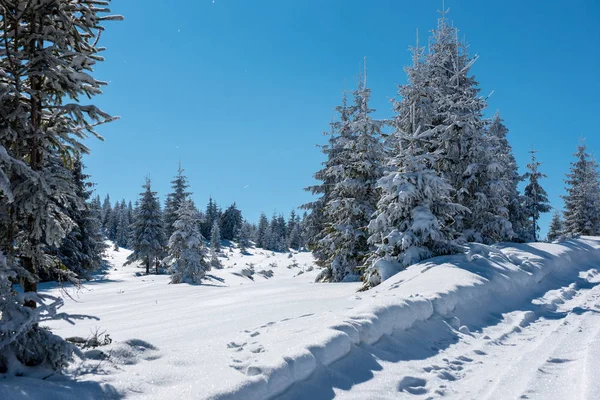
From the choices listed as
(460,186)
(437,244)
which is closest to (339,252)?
(437,244)

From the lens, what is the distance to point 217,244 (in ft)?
226

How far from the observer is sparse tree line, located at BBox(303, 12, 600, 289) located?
40.9 feet

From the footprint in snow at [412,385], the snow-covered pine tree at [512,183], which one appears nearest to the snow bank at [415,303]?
the footprint in snow at [412,385]

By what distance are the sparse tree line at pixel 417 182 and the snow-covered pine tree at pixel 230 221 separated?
219 ft

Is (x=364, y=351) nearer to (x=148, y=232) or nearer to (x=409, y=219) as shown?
(x=409, y=219)

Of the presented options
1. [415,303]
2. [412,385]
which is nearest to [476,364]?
[412,385]

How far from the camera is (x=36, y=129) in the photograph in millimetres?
4535

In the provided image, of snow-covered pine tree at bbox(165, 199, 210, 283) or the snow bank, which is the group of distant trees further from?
the snow bank

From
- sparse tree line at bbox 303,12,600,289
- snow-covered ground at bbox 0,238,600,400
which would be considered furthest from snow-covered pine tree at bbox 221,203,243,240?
snow-covered ground at bbox 0,238,600,400

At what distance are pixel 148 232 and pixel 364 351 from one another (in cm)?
3763

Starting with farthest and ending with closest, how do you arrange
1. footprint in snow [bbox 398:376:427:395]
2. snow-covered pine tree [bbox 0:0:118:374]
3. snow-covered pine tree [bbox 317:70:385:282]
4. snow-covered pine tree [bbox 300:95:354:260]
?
1. snow-covered pine tree [bbox 300:95:354:260]
2. snow-covered pine tree [bbox 317:70:385:282]
3. footprint in snow [bbox 398:376:427:395]
4. snow-covered pine tree [bbox 0:0:118:374]

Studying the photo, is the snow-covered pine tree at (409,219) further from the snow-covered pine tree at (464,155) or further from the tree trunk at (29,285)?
the tree trunk at (29,285)

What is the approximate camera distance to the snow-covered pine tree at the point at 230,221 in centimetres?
9156

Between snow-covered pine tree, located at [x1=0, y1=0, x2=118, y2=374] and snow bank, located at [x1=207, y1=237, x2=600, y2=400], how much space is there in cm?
198
